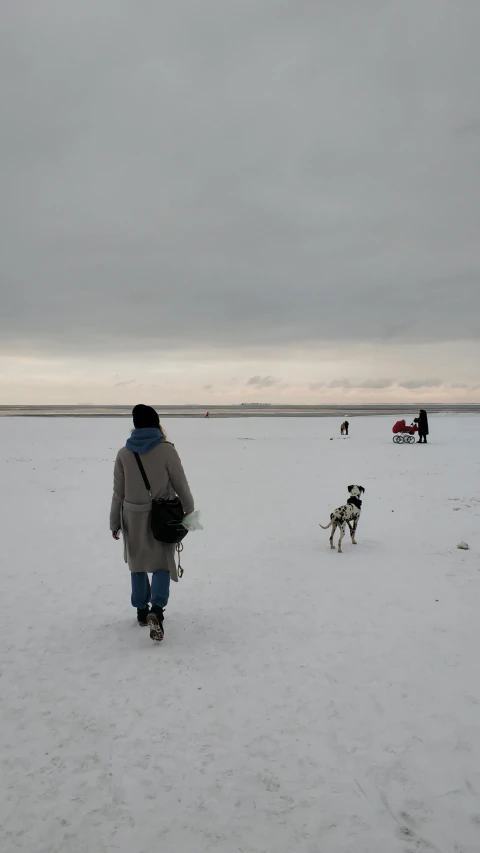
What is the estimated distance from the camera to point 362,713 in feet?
15.8

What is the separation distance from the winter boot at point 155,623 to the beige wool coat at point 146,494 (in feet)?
1.68

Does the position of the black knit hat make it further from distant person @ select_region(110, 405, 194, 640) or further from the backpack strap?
the backpack strap

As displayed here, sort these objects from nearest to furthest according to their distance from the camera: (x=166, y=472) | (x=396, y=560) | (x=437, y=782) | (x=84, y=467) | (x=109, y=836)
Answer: (x=109, y=836) → (x=437, y=782) → (x=166, y=472) → (x=396, y=560) → (x=84, y=467)

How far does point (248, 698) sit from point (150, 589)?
205cm

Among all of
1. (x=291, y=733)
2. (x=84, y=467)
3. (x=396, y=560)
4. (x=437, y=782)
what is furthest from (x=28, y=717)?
(x=84, y=467)

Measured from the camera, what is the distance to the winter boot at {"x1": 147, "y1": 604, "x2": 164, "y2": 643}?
6102 millimetres

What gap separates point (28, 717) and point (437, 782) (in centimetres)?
360

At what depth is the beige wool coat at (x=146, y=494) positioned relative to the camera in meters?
5.97

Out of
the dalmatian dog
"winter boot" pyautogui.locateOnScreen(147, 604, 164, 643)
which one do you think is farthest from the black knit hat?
the dalmatian dog

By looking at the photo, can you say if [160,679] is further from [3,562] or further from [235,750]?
[3,562]

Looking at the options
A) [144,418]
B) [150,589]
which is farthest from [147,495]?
[150,589]

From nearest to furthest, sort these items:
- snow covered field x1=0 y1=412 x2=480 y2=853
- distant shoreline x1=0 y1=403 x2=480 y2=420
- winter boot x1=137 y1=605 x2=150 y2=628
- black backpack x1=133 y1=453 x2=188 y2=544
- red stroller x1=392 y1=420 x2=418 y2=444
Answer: snow covered field x1=0 y1=412 x2=480 y2=853
black backpack x1=133 y1=453 x2=188 y2=544
winter boot x1=137 y1=605 x2=150 y2=628
red stroller x1=392 y1=420 x2=418 y2=444
distant shoreline x1=0 y1=403 x2=480 y2=420

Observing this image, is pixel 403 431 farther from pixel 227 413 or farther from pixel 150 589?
pixel 227 413

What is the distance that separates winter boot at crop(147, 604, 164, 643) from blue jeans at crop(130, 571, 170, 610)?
0.25 feet
